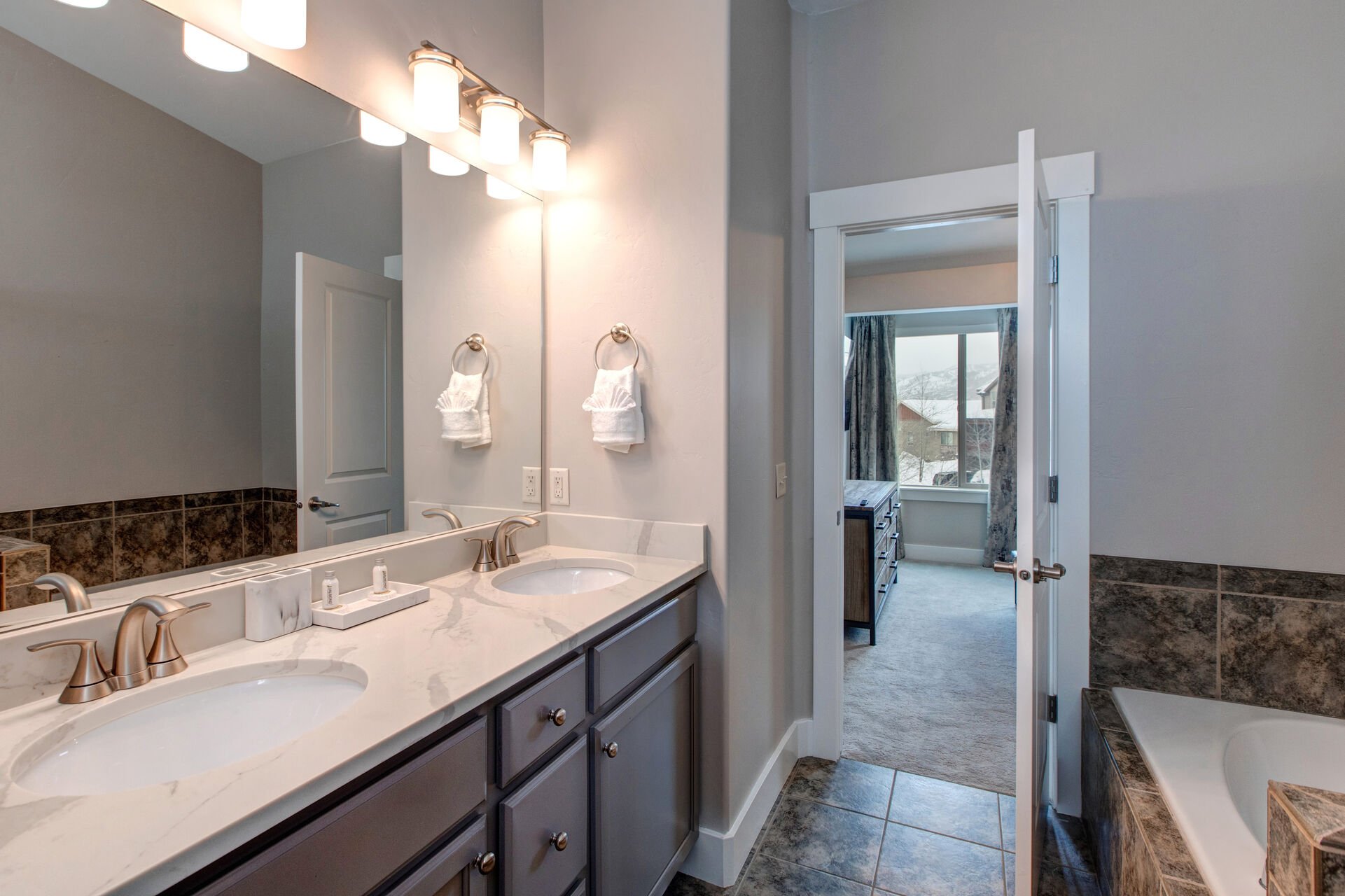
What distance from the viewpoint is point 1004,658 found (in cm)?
348

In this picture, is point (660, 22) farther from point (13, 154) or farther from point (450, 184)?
point (13, 154)

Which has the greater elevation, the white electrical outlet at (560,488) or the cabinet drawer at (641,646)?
the white electrical outlet at (560,488)

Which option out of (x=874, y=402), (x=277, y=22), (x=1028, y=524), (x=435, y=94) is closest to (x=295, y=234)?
(x=277, y=22)

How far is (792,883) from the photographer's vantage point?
1776 millimetres

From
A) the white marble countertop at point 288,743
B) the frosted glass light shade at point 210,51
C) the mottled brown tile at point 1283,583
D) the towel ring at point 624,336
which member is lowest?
the mottled brown tile at point 1283,583

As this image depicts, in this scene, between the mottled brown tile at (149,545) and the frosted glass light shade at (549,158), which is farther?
the frosted glass light shade at (549,158)

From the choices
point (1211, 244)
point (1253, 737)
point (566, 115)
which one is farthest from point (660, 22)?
point (1253, 737)

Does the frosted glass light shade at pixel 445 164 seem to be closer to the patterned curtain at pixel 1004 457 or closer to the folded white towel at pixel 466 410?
the folded white towel at pixel 466 410

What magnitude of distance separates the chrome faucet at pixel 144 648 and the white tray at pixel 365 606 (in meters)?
0.25

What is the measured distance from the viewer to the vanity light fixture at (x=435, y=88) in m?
1.53

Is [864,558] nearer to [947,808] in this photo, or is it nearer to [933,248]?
[947,808]

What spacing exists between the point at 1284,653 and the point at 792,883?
154 centimetres

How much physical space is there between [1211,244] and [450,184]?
2192 mm

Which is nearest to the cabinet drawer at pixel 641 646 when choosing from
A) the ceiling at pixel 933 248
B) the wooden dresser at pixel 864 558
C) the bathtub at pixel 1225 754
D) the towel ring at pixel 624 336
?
the towel ring at pixel 624 336
